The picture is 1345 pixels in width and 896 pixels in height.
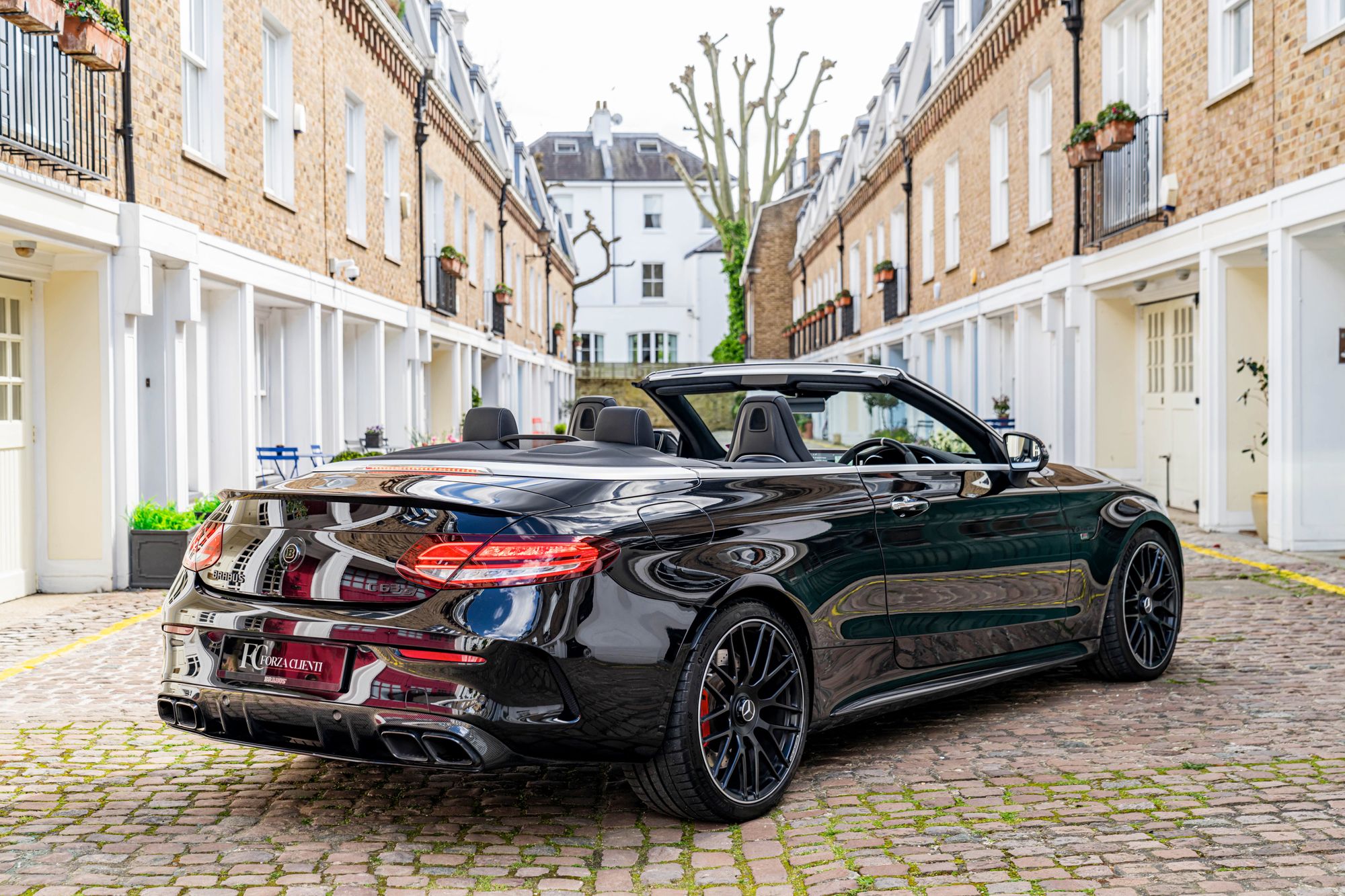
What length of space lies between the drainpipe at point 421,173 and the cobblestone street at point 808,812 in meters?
14.5

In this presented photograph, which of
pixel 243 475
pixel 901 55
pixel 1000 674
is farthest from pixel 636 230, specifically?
pixel 1000 674

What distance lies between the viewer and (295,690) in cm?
372

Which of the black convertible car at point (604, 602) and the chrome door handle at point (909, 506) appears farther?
the chrome door handle at point (909, 506)

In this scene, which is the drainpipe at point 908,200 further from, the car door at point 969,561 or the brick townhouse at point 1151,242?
the car door at point 969,561

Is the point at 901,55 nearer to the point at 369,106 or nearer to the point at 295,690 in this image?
the point at 369,106

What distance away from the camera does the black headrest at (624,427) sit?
462cm

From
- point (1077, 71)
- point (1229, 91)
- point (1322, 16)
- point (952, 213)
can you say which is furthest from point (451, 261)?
point (1322, 16)

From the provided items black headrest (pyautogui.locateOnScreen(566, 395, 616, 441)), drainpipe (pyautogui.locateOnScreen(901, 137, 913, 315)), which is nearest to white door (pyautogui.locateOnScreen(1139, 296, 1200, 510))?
black headrest (pyautogui.locateOnScreen(566, 395, 616, 441))

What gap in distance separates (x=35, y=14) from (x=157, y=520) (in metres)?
3.64

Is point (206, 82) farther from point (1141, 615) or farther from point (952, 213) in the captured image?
point (952, 213)

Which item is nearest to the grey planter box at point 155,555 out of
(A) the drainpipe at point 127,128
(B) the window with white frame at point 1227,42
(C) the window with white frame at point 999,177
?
(A) the drainpipe at point 127,128

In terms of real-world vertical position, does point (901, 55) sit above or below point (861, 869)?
above

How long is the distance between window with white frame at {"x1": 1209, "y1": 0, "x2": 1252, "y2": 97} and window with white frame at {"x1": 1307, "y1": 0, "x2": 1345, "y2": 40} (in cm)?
147

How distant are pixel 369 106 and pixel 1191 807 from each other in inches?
597
